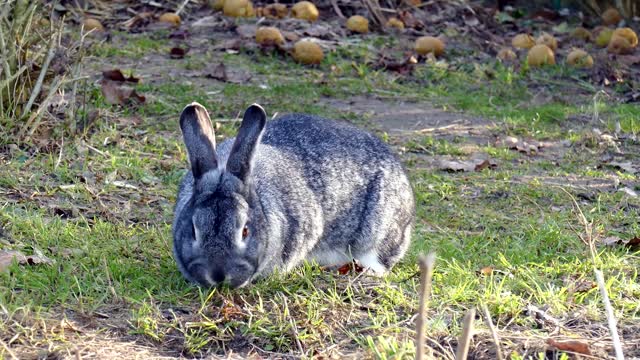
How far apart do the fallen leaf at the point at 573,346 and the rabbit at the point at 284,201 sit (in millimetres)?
1224

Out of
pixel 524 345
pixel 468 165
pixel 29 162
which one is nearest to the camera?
pixel 524 345

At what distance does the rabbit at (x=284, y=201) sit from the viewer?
4641 millimetres

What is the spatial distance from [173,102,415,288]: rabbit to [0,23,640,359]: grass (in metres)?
0.16

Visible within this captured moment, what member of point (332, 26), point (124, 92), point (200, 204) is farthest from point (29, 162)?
point (332, 26)

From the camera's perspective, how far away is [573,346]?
4.27m

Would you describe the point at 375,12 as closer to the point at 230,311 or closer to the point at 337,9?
the point at 337,9

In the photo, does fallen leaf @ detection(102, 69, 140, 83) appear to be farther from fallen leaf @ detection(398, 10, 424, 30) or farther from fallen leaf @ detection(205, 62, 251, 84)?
fallen leaf @ detection(398, 10, 424, 30)

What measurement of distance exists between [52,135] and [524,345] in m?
3.81

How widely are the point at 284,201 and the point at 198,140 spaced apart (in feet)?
1.81

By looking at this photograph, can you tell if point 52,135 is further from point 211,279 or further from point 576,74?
point 576,74

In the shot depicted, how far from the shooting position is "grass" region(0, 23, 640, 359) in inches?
173

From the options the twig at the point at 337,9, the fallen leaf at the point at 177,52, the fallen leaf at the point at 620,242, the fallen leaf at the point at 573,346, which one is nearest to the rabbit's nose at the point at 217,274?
the fallen leaf at the point at 573,346

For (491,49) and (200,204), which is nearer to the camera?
(200,204)

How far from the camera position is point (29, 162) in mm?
6547
